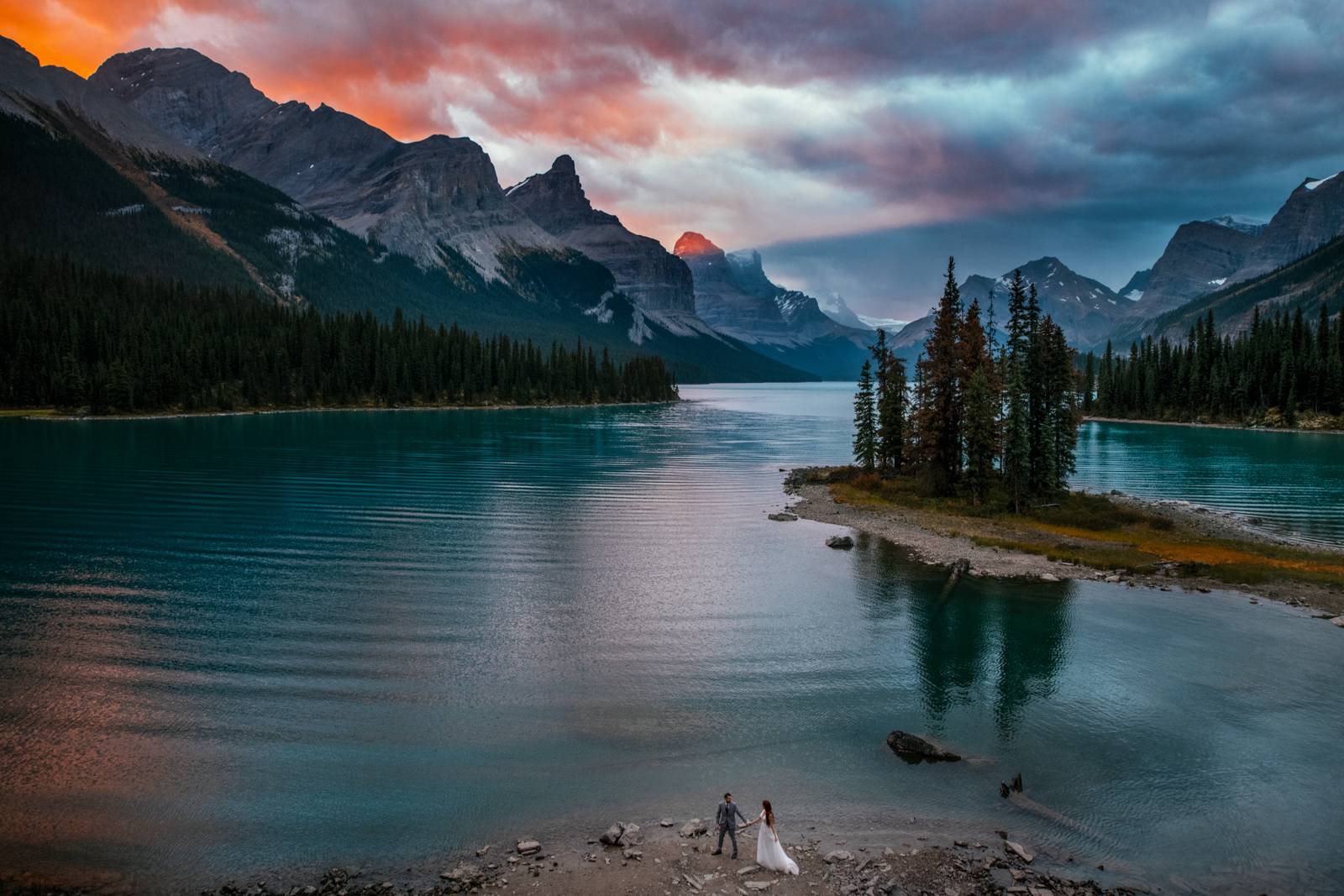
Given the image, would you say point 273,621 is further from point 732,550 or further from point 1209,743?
point 1209,743

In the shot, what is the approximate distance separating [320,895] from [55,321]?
209227 mm

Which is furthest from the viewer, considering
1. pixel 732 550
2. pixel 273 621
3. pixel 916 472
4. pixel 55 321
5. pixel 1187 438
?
pixel 55 321

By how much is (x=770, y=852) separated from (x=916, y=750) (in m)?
8.46

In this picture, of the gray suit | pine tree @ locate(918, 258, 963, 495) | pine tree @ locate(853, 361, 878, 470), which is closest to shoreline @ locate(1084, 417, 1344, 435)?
pine tree @ locate(853, 361, 878, 470)

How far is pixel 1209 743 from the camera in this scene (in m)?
25.8

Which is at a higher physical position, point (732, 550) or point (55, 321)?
point (55, 321)

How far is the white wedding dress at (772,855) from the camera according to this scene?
18.3 metres

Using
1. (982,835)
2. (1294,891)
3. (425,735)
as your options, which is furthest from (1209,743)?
(425,735)

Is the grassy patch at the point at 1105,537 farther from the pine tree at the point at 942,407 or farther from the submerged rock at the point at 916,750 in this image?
the submerged rock at the point at 916,750

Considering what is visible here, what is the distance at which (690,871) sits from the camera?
727 inches

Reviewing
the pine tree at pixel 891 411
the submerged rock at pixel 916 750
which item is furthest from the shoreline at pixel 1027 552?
the submerged rock at pixel 916 750

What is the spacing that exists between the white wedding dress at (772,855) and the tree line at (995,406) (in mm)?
58393

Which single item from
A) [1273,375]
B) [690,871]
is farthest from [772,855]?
[1273,375]

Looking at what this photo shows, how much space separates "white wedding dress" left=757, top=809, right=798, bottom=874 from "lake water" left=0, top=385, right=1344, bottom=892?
94.7 inches
